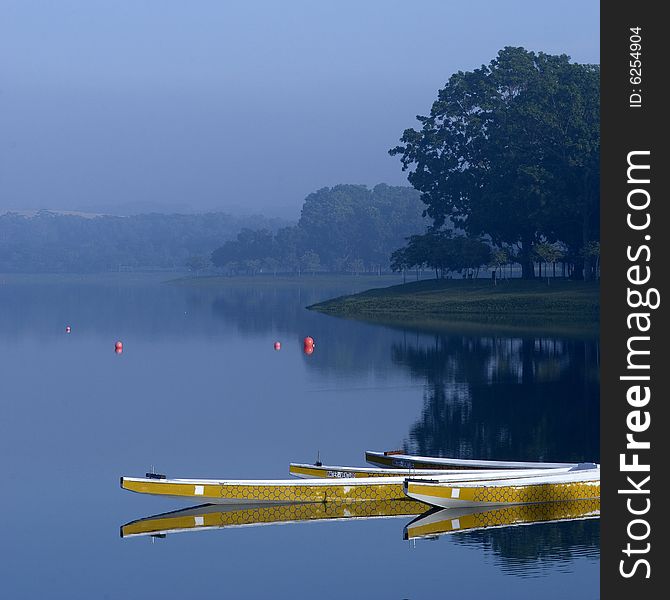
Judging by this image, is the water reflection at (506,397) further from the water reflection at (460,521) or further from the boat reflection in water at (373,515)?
the water reflection at (460,521)

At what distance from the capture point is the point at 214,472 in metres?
49.5

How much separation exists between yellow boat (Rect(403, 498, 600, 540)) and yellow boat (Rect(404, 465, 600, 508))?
18cm

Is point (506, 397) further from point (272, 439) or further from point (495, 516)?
point (495, 516)

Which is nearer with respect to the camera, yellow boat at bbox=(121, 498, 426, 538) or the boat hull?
the boat hull

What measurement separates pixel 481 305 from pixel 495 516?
322ft

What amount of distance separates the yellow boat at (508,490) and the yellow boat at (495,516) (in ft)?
0.61

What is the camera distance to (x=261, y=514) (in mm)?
40875

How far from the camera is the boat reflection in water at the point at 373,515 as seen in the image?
3959 centimetres

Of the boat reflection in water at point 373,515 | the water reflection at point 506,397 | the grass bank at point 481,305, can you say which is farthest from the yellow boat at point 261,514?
the grass bank at point 481,305

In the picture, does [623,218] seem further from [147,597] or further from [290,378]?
[290,378]

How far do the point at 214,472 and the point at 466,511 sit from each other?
12134 mm

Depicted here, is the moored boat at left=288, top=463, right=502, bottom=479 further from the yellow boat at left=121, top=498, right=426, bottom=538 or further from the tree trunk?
the tree trunk

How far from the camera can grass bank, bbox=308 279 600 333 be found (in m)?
127

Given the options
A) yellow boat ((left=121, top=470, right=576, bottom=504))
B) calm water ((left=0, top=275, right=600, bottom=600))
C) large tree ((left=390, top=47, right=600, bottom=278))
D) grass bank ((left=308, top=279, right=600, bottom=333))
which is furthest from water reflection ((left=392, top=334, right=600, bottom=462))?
large tree ((left=390, top=47, right=600, bottom=278))
